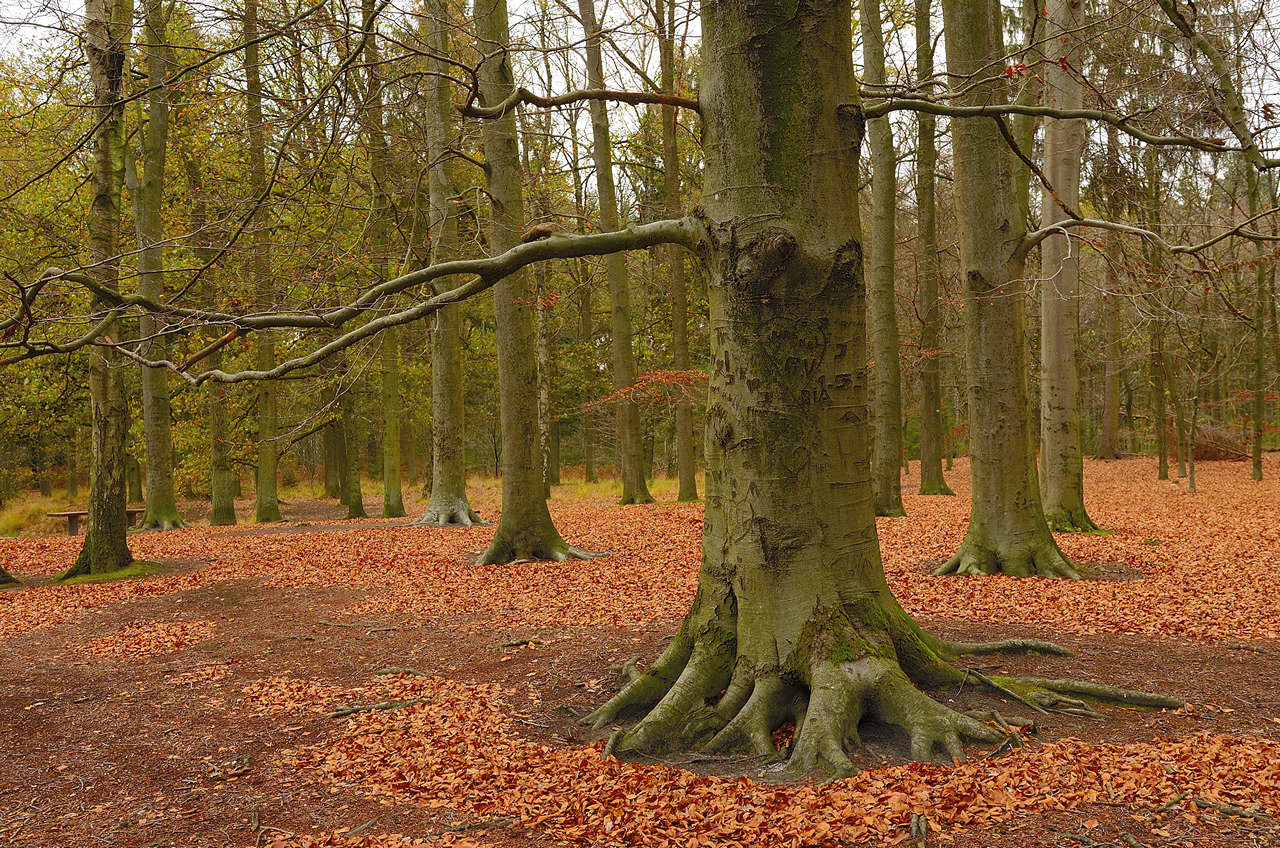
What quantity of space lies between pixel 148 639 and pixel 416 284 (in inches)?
192

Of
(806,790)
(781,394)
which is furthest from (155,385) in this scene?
(806,790)

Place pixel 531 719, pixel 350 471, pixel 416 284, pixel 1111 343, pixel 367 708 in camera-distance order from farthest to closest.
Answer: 1. pixel 350 471
2. pixel 1111 343
3. pixel 367 708
4. pixel 531 719
5. pixel 416 284

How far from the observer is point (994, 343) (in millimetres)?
7508

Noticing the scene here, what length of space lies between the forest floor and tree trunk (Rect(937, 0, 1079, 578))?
0.50 metres

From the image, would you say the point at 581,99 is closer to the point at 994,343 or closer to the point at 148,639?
the point at 994,343

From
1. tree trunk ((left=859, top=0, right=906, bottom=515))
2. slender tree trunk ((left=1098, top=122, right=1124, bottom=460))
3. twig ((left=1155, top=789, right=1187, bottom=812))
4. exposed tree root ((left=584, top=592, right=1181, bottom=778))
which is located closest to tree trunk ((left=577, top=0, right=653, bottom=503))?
tree trunk ((left=859, top=0, right=906, bottom=515))

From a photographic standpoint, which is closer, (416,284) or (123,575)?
(416,284)

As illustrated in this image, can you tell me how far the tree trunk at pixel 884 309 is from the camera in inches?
511

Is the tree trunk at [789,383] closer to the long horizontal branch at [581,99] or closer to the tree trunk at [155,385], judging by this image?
the long horizontal branch at [581,99]

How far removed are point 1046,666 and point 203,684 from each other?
5.31 metres

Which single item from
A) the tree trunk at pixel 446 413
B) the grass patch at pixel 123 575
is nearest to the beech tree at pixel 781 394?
the grass patch at pixel 123 575

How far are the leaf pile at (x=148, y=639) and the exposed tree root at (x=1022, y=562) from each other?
6.94 metres

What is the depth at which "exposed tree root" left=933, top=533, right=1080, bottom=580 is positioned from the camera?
24.6 ft

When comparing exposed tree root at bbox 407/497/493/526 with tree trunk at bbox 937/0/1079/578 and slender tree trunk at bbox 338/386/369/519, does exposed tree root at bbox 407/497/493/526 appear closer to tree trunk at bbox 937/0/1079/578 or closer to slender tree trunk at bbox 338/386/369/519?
slender tree trunk at bbox 338/386/369/519
